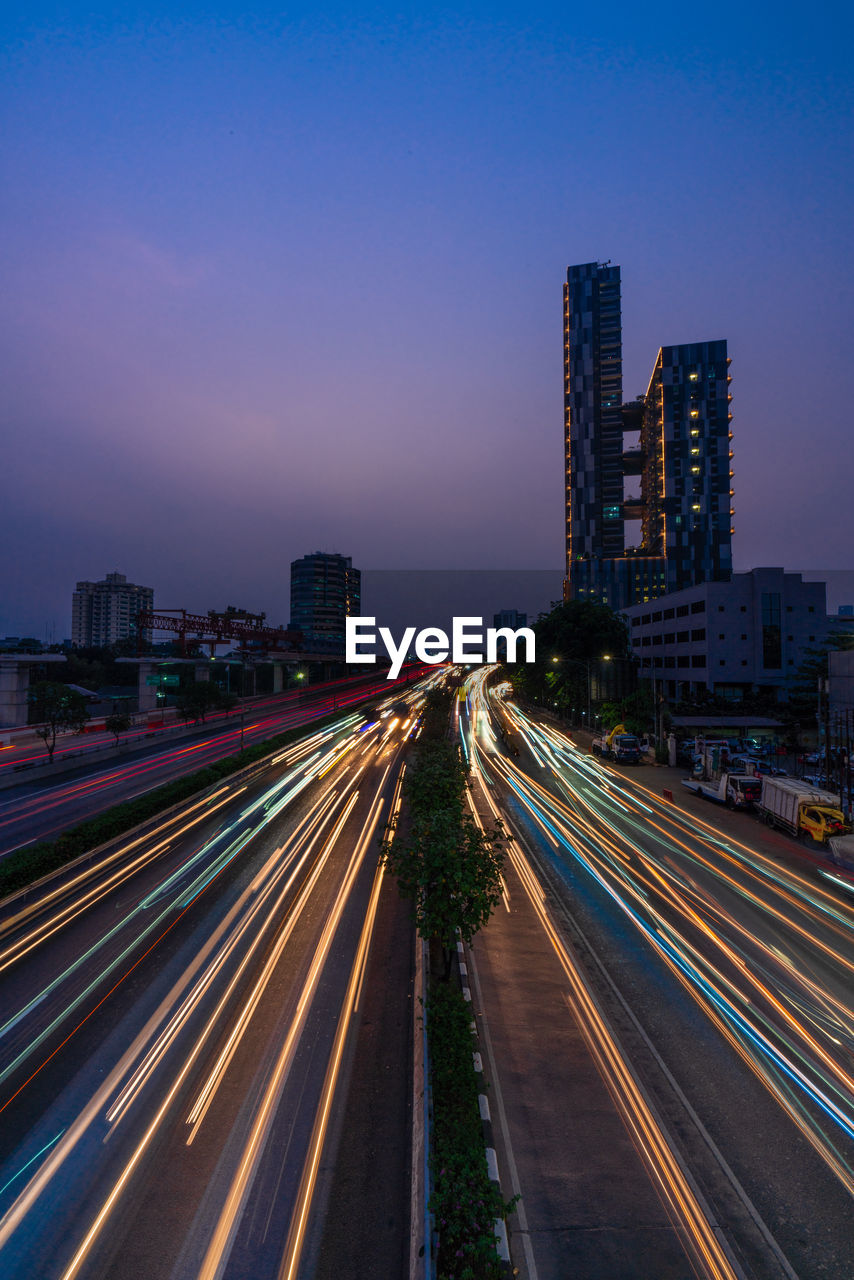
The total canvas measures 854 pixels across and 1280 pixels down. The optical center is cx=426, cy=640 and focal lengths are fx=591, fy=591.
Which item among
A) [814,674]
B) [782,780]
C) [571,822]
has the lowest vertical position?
[571,822]

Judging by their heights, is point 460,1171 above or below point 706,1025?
above

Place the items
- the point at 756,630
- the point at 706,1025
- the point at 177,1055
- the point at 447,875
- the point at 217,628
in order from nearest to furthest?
the point at 177,1055, the point at 447,875, the point at 706,1025, the point at 756,630, the point at 217,628

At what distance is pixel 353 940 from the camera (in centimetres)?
1662

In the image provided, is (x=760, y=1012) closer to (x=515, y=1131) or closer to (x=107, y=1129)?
(x=515, y=1131)

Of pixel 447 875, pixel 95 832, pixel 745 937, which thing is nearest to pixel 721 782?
pixel 745 937

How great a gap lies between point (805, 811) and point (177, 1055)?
26.2 metres

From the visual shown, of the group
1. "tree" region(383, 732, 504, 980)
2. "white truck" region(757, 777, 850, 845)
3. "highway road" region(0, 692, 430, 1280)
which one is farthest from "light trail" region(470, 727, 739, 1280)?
"white truck" region(757, 777, 850, 845)

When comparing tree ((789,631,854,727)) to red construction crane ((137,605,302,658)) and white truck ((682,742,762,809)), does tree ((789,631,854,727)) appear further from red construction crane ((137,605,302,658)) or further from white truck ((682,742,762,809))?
red construction crane ((137,605,302,658))

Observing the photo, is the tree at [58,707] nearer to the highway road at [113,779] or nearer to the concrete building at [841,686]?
the highway road at [113,779]

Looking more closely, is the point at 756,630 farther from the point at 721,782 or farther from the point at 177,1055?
the point at 177,1055

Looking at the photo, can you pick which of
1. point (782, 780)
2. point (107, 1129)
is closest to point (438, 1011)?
point (107, 1129)

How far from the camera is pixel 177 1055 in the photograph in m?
11.6

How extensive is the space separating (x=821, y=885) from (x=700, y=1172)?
1592 centimetres

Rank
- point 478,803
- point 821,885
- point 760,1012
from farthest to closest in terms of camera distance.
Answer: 1. point 478,803
2. point 821,885
3. point 760,1012
